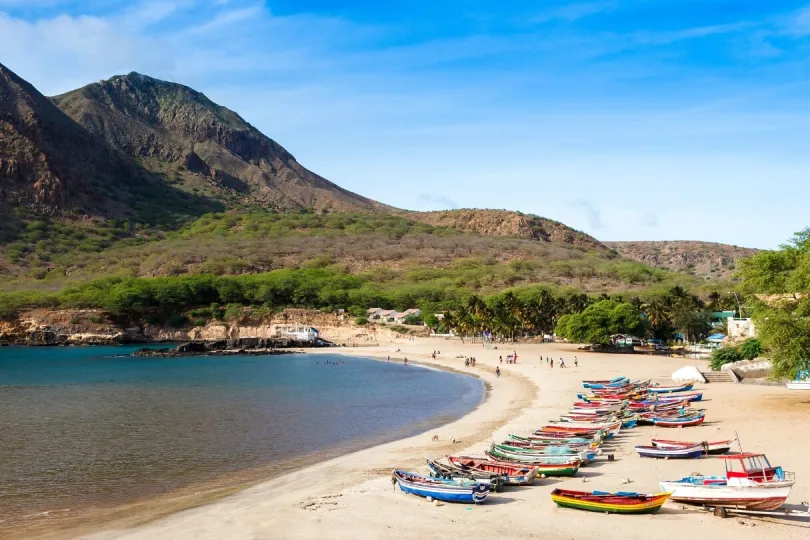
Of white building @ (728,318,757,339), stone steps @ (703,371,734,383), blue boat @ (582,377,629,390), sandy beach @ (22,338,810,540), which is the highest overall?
white building @ (728,318,757,339)

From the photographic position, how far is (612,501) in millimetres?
20578

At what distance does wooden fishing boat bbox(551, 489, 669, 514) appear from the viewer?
2028 centimetres

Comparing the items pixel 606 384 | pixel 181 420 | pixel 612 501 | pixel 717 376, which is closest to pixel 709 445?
pixel 612 501

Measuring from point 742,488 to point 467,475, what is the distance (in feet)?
28.5

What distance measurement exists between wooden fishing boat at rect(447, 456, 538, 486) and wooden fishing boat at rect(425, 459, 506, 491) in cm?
30

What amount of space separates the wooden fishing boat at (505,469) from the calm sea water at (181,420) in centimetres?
966

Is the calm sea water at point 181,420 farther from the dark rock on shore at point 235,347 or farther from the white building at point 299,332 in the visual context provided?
the white building at point 299,332

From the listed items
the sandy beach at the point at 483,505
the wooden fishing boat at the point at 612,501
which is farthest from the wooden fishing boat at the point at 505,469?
the wooden fishing boat at the point at 612,501

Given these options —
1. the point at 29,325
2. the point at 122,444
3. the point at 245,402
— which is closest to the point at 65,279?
the point at 29,325

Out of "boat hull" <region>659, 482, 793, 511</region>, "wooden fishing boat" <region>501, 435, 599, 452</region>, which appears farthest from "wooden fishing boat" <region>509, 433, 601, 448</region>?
"boat hull" <region>659, 482, 793, 511</region>

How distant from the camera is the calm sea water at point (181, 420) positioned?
94.5 ft

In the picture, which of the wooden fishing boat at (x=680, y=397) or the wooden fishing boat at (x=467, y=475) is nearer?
the wooden fishing boat at (x=467, y=475)

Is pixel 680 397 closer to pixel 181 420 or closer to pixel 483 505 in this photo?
pixel 483 505

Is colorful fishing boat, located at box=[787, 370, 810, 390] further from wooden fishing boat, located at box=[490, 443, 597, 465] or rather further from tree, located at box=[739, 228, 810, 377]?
wooden fishing boat, located at box=[490, 443, 597, 465]
